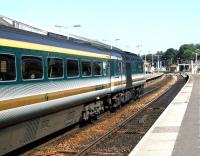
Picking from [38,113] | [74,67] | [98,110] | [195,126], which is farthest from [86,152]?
[98,110]

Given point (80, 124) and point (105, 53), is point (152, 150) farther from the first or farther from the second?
point (105, 53)

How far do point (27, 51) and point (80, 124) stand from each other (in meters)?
7.63

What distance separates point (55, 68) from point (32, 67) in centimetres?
174

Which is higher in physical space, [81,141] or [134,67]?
[134,67]

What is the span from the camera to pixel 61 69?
1368 cm

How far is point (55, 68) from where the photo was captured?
13.1 m

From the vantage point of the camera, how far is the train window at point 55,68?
1269 cm

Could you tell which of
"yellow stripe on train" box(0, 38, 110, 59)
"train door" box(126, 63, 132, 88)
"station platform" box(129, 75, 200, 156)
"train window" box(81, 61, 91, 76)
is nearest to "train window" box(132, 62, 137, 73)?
"train door" box(126, 63, 132, 88)

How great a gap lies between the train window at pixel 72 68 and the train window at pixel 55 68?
79cm

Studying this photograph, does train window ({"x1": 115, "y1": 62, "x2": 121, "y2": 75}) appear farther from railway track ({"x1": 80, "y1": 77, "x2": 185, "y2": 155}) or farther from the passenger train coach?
the passenger train coach

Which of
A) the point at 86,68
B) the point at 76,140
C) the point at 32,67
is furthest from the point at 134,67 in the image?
the point at 32,67

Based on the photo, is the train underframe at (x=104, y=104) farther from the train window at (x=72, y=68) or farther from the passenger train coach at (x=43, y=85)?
the train window at (x=72, y=68)

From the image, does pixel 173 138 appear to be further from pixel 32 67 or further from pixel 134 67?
pixel 134 67

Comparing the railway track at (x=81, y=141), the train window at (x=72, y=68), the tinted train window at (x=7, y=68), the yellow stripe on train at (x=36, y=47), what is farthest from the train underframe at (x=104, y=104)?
the tinted train window at (x=7, y=68)
